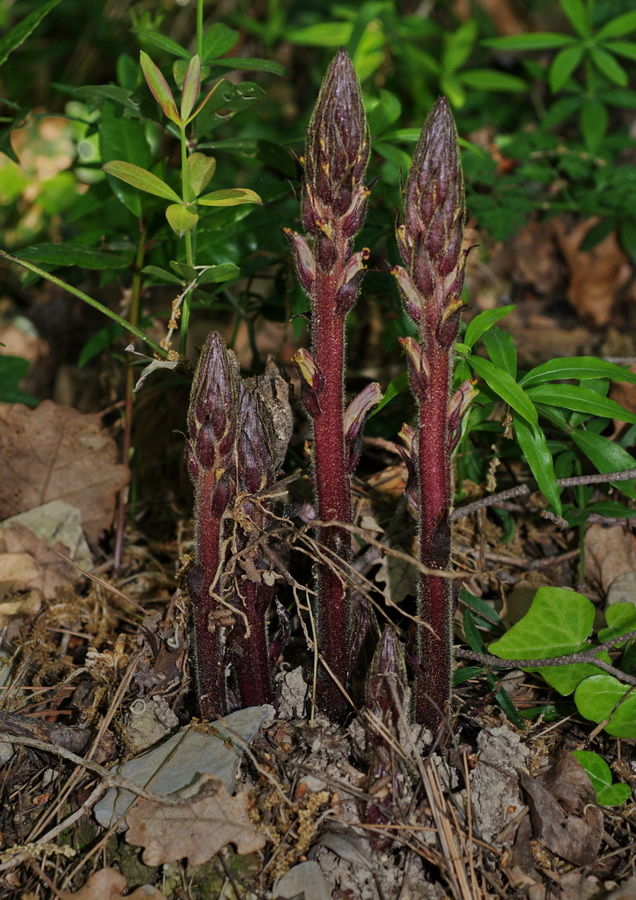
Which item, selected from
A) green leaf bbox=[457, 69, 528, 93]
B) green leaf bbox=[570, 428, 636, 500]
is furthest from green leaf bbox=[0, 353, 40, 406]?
green leaf bbox=[457, 69, 528, 93]

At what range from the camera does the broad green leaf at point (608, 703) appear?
199 cm

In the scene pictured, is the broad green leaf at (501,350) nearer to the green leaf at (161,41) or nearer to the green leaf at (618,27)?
the green leaf at (161,41)

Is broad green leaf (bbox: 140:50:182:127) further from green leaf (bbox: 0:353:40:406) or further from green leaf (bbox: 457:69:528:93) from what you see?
green leaf (bbox: 457:69:528:93)

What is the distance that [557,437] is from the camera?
271 centimetres

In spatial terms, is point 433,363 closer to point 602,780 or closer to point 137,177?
point 137,177

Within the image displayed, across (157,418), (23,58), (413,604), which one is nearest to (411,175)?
(413,604)

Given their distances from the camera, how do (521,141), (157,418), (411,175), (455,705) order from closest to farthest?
(411,175)
(455,705)
(157,418)
(521,141)

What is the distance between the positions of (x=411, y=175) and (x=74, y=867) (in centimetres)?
167

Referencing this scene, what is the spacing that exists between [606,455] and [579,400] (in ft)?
0.86

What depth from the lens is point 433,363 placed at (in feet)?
5.85

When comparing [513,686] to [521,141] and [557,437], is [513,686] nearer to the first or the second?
[557,437]

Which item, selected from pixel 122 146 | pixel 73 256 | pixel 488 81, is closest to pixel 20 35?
pixel 122 146

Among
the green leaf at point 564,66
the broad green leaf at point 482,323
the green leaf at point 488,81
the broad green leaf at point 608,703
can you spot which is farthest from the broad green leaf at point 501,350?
the green leaf at point 488,81

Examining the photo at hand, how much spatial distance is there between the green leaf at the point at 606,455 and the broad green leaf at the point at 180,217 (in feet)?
3.99
